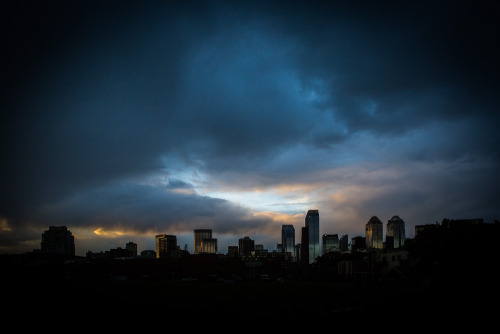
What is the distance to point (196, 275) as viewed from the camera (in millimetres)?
109188

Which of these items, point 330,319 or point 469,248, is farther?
point 469,248

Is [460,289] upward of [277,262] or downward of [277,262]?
upward

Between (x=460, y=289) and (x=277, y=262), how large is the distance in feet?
310

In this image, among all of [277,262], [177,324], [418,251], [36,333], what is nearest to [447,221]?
[418,251]

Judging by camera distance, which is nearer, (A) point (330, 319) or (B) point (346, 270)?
(A) point (330, 319)

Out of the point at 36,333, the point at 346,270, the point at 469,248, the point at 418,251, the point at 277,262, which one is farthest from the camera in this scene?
the point at 277,262

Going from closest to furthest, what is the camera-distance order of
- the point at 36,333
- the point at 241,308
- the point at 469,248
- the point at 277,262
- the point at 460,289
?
the point at 36,333 → the point at 241,308 → the point at 460,289 → the point at 469,248 → the point at 277,262

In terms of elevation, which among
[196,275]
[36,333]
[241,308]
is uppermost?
[36,333]

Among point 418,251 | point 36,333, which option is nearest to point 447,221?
point 418,251

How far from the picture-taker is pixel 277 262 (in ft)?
419

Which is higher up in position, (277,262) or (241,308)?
(241,308)

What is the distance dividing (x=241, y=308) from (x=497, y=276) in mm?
25790

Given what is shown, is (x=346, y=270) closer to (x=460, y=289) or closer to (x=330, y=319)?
(x=460, y=289)

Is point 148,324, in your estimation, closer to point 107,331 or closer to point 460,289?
point 107,331
